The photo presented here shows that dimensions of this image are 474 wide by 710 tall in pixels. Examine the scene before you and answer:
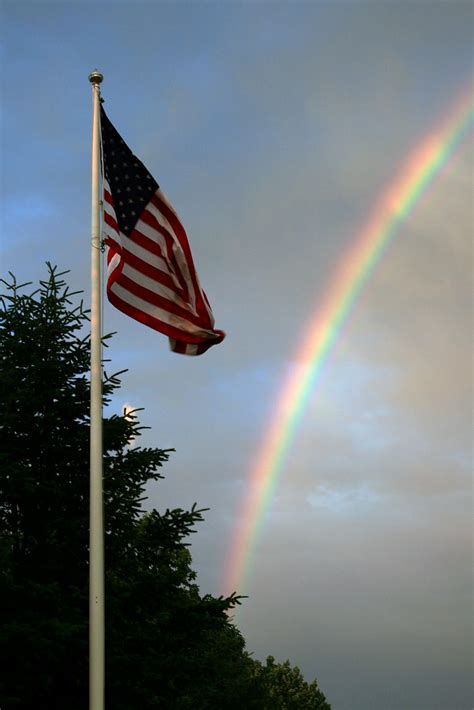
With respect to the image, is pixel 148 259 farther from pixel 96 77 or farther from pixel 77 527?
pixel 77 527

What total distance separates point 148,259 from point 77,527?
5753 mm

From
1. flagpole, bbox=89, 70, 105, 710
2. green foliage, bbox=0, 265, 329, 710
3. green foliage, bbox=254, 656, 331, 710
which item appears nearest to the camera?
flagpole, bbox=89, 70, 105, 710

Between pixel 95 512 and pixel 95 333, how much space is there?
7.62 ft

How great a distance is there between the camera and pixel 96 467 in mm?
10164

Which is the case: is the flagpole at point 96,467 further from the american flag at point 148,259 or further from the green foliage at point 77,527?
the green foliage at point 77,527

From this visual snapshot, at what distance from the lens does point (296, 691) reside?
6969 cm

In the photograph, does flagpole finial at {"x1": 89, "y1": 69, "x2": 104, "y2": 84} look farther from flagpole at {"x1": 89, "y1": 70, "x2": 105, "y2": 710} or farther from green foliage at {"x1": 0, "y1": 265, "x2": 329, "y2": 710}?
green foliage at {"x1": 0, "y1": 265, "x2": 329, "y2": 710}

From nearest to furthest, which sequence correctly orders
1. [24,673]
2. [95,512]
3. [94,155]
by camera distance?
[95,512] → [94,155] → [24,673]

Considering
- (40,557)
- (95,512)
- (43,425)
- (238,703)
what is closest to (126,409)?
(43,425)

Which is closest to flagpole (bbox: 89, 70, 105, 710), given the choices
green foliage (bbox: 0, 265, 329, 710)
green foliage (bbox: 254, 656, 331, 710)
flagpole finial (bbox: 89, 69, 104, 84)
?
flagpole finial (bbox: 89, 69, 104, 84)

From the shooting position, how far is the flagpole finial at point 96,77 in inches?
478

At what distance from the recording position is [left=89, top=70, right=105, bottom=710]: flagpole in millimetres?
9500

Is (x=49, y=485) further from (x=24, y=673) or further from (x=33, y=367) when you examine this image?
(x=24, y=673)

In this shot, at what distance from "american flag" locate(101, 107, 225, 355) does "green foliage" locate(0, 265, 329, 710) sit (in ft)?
12.9
